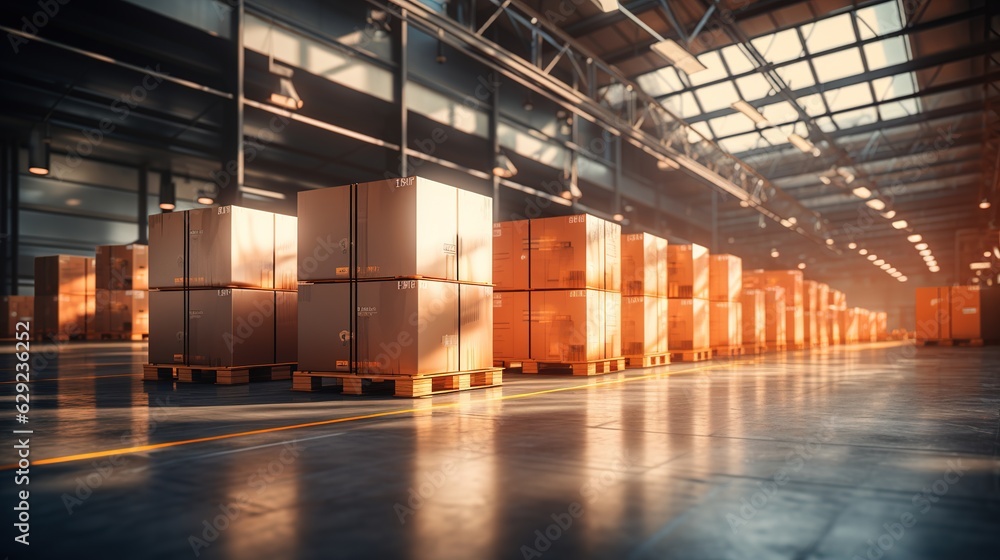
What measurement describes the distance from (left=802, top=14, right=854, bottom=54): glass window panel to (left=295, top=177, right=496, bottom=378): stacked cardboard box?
1049cm

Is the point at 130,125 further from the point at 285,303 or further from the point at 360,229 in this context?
the point at 360,229

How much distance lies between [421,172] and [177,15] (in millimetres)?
7568

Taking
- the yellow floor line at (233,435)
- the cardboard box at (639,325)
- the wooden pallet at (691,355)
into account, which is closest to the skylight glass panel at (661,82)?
the wooden pallet at (691,355)

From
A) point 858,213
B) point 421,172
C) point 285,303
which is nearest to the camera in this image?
point 285,303

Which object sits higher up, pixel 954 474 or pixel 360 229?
pixel 360 229

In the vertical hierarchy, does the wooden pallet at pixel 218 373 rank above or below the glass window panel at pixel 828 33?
below

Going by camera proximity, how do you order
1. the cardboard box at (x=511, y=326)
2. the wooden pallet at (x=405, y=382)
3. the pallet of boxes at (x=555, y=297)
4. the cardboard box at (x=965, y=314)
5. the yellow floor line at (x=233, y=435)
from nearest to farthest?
the yellow floor line at (x=233, y=435)
the wooden pallet at (x=405, y=382)
the pallet of boxes at (x=555, y=297)
the cardboard box at (x=511, y=326)
the cardboard box at (x=965, y=314)

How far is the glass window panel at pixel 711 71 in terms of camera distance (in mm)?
15445

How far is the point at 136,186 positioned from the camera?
18094 millimetres

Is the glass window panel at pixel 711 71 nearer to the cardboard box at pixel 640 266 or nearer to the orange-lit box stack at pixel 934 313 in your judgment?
the cardboard box at pixel 640 266

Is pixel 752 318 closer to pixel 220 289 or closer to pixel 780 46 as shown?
pixel 780 46

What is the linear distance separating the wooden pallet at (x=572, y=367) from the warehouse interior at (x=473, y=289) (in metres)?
0.06

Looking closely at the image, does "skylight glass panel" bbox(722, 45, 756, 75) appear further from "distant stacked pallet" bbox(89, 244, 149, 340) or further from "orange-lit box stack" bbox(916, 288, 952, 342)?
"distant stacked pallet" bbox(89, 244, 149, 340)

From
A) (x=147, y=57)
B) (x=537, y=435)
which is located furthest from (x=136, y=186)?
(x=537, y=435)
